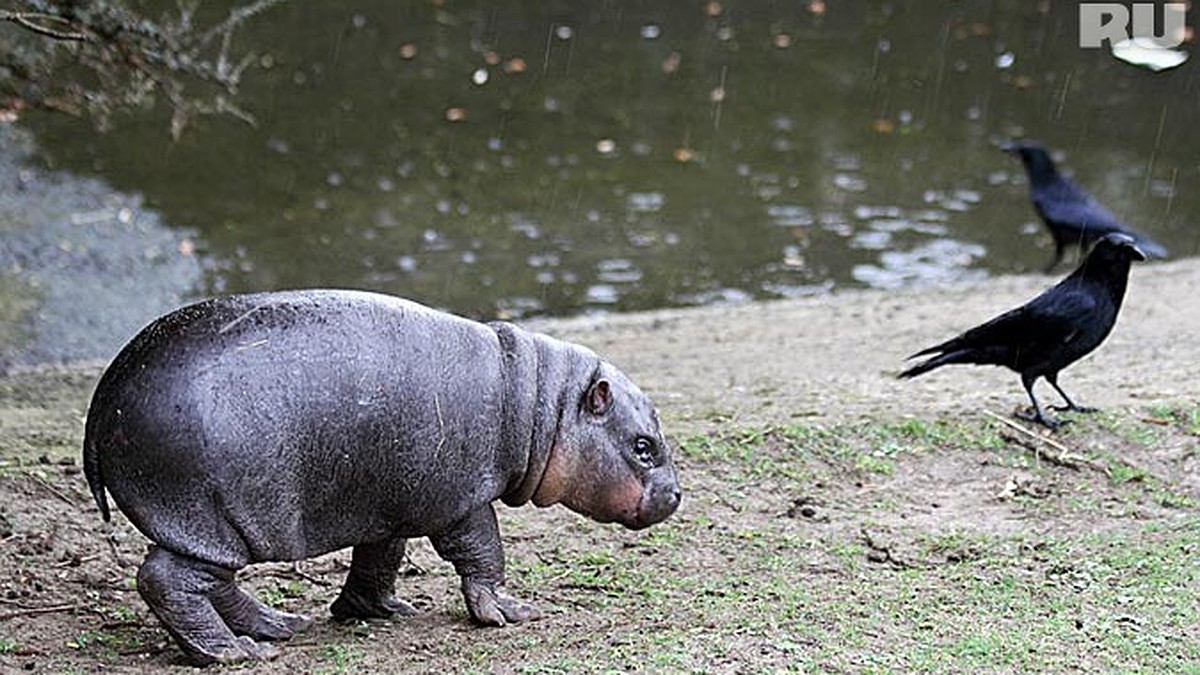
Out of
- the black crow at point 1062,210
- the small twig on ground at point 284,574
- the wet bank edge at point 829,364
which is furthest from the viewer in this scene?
the black crow at point 1062,210

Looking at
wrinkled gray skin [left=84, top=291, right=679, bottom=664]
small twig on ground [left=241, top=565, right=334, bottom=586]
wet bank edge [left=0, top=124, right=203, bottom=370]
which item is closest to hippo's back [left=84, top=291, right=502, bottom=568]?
wrinkled gray skin [left=84, top=291, right=679, bottom=664]

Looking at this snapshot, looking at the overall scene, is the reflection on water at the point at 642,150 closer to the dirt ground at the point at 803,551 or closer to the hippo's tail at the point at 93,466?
the dirt ground at the point at 803,551

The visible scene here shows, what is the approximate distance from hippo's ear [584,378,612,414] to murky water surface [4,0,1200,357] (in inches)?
194

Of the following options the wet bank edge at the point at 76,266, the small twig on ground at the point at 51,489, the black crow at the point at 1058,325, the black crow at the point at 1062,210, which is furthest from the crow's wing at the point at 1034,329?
the wet bank edge at the point at 76,266

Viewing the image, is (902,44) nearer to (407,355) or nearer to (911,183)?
(911,183)

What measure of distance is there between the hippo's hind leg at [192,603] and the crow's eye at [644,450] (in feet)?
3.65

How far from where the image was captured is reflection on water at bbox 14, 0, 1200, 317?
10180mm

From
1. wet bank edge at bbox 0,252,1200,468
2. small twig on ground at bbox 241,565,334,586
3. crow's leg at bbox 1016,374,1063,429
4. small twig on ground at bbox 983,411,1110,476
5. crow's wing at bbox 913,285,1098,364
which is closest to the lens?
small twig on ground at bbox 241,565,334,586

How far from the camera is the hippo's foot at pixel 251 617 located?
169 inches

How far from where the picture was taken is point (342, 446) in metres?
4.19

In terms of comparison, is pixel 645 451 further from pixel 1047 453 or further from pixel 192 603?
pixel 1047 453

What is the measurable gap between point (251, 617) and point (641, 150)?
26.4ft

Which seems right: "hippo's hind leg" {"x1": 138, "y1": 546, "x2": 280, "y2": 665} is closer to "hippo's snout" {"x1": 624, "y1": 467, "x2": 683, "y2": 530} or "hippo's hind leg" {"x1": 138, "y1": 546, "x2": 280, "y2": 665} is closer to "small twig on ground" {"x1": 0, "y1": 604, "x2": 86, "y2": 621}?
"small twig on ground" {"x1": 0, "y1": 604, "x2": 86, "y2": 621}

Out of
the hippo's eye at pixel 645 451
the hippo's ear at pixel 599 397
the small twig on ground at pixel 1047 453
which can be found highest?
the hippo's ear at pixel 599 397
